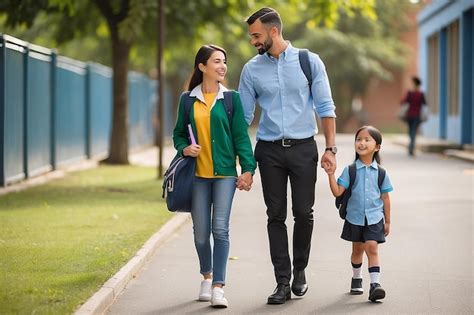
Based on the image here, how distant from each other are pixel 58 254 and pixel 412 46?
177 ft

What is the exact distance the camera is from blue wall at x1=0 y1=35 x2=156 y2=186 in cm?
1616

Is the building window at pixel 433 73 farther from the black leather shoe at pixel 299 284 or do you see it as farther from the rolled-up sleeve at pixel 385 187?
the black leather shoe at pixel 299 284

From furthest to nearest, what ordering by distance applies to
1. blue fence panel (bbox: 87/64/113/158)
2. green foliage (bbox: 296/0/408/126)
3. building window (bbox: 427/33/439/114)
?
green foliage (bbox: 296/0/408/126) → building window (bbox: 427/33/439/114) → blue fence panel (bbox: 87/64/113/158)

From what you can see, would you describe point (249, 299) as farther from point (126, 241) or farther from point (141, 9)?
point (141, 9)

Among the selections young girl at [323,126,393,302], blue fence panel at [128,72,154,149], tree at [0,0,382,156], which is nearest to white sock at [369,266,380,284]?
young girl at [323,126,393,302]

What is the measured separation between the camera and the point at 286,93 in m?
7.74

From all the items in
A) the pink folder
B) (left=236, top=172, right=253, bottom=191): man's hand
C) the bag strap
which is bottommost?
(left=236, top=172, right=253, bottom=191): man's hand

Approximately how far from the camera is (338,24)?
180 ft

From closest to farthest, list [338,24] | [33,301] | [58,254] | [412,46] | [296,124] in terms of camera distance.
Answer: [33,301] → [296,124] → [58,254] → [338,24] → [412,46]

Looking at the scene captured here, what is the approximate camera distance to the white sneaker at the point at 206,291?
25.5 feet

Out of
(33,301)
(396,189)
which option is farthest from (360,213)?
(396,189)

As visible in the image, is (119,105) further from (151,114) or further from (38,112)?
(151,114)

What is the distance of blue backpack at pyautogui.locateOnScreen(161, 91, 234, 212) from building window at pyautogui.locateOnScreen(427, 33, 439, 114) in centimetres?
3107

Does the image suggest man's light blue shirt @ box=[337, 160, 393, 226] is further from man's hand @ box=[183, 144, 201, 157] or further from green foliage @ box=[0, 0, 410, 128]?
green foliage @ box=[0, 0, 410, 128]
